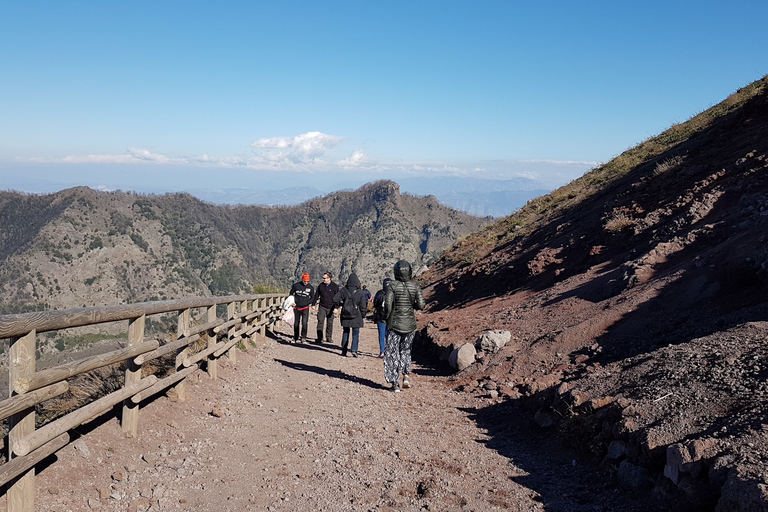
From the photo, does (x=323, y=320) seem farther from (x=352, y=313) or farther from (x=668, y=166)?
(x=668, y=166)

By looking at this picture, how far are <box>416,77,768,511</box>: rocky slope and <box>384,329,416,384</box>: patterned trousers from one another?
1054 mm

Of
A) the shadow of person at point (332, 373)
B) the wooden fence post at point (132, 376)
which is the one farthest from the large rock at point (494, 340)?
the wooden fence post at point (132, 376)

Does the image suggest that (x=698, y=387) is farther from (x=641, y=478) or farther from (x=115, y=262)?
(x=115, y=262)

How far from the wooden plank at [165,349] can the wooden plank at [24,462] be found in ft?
4.59

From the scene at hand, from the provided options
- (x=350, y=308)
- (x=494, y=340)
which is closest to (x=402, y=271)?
(x=494, y=340)

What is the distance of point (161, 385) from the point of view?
19.3 ft

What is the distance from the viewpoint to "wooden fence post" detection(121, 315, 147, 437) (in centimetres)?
516

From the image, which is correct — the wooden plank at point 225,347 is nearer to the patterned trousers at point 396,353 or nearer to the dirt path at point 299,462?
the dirt path at point 299,462

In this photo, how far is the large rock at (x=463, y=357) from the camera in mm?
9859

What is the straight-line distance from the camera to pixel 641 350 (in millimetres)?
7547

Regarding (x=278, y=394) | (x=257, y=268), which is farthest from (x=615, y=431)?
(x=257, y=268)

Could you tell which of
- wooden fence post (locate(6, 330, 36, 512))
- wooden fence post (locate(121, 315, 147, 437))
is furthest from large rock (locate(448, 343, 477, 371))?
wooden fence post (locate(6, 330, 36, 512))

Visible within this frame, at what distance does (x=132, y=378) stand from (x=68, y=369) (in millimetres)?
1359

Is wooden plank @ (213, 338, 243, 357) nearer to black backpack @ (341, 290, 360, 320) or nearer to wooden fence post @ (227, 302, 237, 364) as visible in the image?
wooden fence post @ (227, 302, 237, 364)
